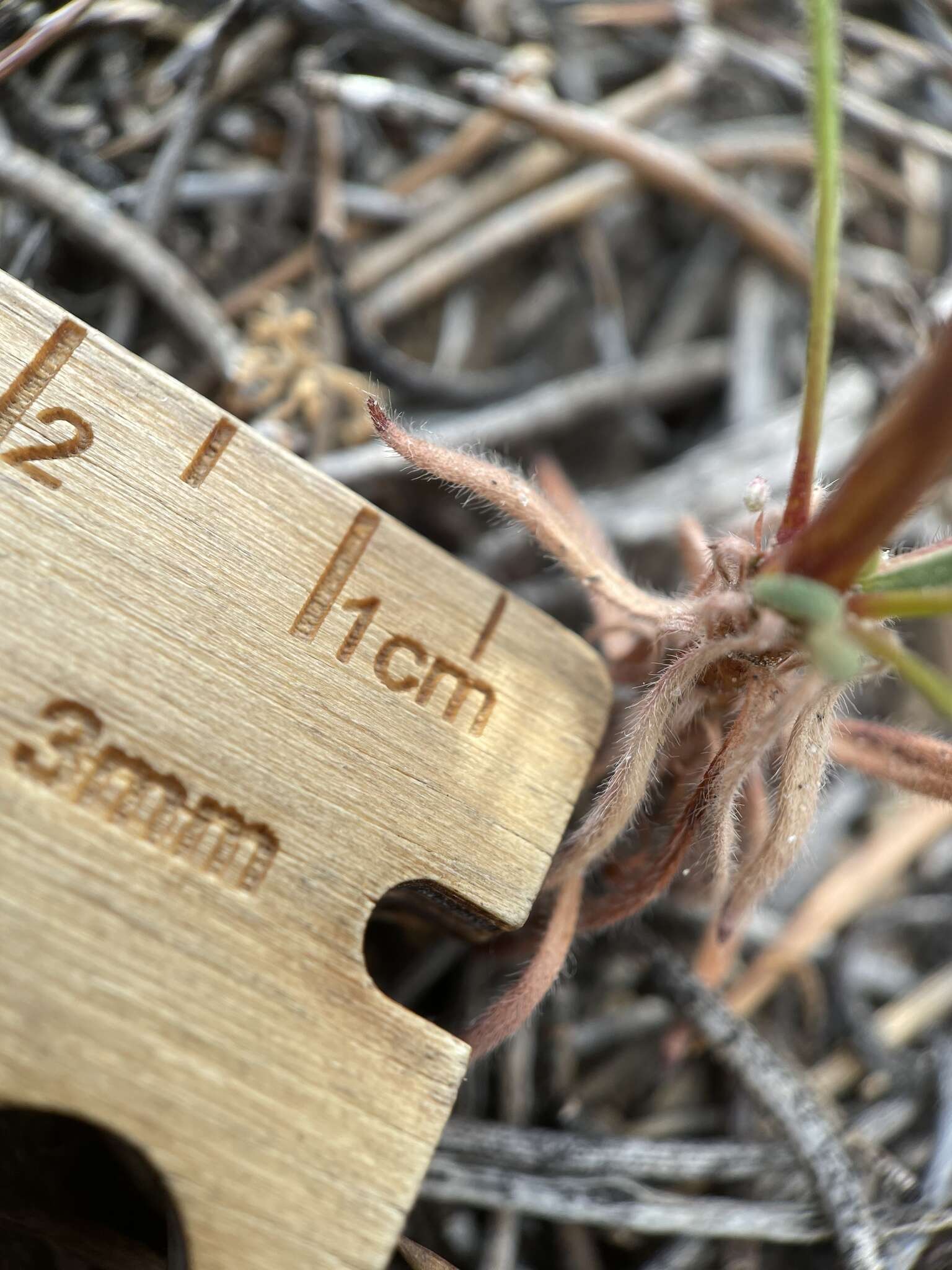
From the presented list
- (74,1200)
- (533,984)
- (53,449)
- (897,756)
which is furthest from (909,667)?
(74,1200)

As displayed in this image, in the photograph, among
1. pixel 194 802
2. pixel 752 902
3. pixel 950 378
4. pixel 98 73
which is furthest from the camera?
pixel 98 73

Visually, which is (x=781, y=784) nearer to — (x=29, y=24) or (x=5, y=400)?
(x=5, y=400)

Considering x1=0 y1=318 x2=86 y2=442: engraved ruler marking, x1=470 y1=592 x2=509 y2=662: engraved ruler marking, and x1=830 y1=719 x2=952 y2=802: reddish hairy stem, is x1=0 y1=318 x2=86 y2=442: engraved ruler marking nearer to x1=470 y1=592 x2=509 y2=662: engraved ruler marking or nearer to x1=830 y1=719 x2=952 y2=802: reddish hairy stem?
x1=470 y1=592 x2=509 y2=662: engraved ruler marking

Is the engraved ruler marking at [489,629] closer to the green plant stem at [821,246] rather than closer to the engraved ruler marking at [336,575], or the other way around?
the engraved ruler marking at [336,575]

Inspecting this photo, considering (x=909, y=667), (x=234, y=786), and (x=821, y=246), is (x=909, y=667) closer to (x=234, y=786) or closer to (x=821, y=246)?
(x=821, y=246)

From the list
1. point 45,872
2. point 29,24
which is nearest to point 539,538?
point 45,872

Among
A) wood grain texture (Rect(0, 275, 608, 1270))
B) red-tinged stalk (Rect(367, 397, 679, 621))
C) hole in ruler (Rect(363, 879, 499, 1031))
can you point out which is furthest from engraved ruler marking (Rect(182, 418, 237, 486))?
hole in ruler (Rect(363, 879, 499, 1031))
